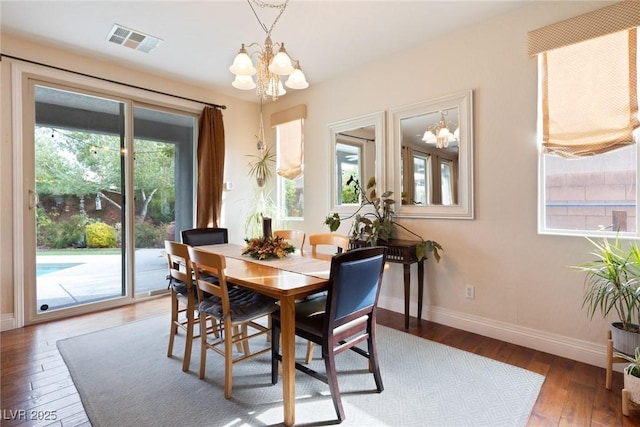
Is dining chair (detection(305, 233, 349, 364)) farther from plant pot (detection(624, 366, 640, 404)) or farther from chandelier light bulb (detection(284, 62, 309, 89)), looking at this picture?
plant pot (detection(624, 366, 640, 404))

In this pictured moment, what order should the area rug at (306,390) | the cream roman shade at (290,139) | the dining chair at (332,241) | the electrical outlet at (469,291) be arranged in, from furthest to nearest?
1. the cream roman shade at (290,139)
2. the electrical outlet at (469,291)
3. the dining chair at (332,241)
4. the area rug at (306,390)

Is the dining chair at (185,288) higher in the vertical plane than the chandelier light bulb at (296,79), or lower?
lower

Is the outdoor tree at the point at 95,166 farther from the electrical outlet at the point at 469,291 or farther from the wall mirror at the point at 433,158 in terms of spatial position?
the electrical outlet at the point at 469,291

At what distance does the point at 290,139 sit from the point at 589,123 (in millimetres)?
3289

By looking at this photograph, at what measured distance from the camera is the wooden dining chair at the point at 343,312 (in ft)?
5.33

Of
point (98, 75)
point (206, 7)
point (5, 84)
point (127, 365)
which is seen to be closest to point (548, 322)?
point (127, 365)

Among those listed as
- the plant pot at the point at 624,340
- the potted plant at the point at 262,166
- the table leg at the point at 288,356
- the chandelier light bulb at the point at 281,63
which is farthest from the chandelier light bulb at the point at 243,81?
the plant pot at the point at 624,340

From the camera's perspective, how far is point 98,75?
11.3 feet

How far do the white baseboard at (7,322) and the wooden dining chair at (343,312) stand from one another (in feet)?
9.16

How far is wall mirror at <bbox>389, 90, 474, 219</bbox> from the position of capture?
2.87m

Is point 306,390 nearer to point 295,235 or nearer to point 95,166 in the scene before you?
point 295,235

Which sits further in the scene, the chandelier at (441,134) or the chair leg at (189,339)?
the chandelier at (441,134)

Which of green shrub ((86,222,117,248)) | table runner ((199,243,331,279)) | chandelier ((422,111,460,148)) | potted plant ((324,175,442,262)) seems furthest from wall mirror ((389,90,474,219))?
green shrub ((86,222,117,248))

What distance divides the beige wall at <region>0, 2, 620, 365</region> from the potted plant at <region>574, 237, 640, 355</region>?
0.09m
